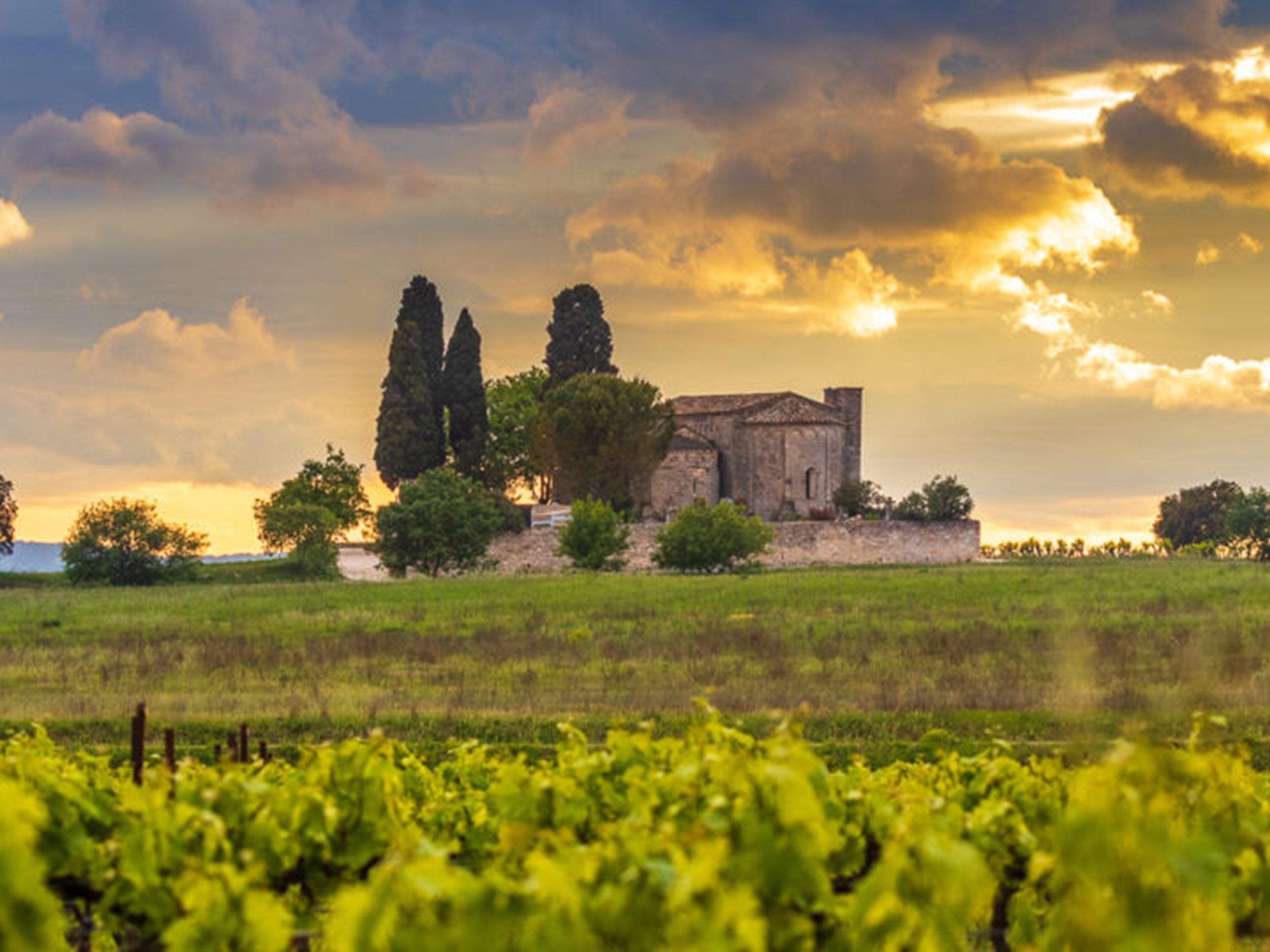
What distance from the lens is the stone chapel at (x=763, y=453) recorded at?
74562 millimetres

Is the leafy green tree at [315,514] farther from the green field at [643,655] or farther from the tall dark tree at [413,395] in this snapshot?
the green field at [643,655]

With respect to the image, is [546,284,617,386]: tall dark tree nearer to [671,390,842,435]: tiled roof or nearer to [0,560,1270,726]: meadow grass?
[671,390,842,435]: tiled roof

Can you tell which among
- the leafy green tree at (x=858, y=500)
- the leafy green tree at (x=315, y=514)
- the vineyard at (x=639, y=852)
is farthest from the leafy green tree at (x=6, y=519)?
the vineyard at (x=639, y=852)

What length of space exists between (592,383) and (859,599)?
111 ft

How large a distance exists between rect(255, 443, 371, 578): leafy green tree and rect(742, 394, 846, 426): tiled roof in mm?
20276

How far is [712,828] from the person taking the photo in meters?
5.56

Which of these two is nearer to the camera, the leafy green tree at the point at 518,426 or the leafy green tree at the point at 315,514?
the leafy green tree at the point at 315,514

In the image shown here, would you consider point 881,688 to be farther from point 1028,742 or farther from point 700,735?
point 700,735

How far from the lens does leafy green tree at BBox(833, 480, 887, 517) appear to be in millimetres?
72250

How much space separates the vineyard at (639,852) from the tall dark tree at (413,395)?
60.5m

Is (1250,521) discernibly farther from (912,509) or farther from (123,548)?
(123,548)

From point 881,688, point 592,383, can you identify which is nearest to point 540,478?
point 592,383

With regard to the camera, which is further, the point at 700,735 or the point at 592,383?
the point at 592,383

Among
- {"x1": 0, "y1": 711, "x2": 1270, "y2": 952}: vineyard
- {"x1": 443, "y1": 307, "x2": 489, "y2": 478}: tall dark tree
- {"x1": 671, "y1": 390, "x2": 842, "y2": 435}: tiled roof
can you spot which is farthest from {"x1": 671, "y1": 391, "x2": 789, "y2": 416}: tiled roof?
{"x1": 0, "y1": 711, "x2": 1270, "y2": 952}: vineyard
